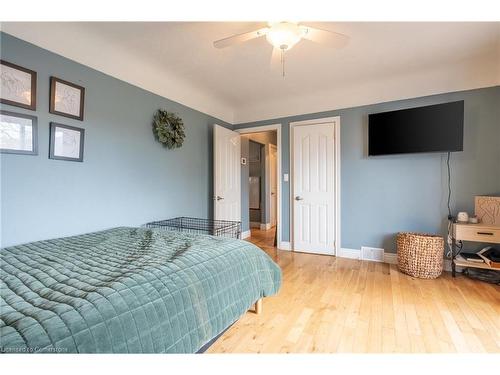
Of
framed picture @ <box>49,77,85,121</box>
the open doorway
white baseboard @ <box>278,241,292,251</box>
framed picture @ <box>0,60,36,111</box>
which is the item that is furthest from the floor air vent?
framed picture @ <box>0,60,36,111</box>

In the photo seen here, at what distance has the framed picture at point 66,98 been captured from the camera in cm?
191

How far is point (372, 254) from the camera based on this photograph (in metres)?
3.23

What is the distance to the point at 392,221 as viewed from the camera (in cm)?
312

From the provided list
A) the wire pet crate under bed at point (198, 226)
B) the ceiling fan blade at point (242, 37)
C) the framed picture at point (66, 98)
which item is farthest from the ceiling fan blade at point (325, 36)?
the wire pet crate under bed at point (198, 226)

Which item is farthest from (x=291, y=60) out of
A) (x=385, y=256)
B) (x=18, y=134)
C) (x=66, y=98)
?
(x=385, y=256)

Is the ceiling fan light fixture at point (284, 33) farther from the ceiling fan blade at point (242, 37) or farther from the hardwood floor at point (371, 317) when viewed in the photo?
the hardwood floor at point (371, 317)

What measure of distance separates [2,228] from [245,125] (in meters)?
3.29

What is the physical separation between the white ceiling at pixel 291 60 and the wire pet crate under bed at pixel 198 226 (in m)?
1.57

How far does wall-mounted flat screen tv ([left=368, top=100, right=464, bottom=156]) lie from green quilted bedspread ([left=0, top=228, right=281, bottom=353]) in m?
2.23

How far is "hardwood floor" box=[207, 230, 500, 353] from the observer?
151 centimetres

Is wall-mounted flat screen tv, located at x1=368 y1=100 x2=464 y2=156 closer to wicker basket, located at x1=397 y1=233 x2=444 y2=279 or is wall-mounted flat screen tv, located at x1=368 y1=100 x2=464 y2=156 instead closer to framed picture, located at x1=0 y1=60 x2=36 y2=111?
wicker basket, located at x1=397 y1=233 x2=444 y2=279

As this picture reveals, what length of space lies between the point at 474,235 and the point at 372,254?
3.60 feet

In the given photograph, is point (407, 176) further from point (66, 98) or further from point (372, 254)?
point (66, 98)

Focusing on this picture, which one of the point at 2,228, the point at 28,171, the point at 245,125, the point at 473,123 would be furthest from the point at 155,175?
the point at 473,123
